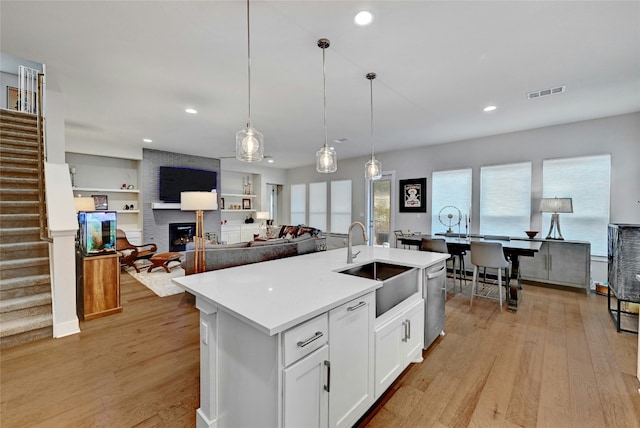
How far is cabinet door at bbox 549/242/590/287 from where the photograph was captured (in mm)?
4211

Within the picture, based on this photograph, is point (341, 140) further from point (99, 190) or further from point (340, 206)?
point (99, 190)

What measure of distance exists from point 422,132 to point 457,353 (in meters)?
3.98

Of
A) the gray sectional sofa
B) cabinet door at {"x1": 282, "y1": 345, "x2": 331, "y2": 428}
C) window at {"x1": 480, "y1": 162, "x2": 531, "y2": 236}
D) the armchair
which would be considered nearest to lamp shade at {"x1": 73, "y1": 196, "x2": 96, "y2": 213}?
the armchair

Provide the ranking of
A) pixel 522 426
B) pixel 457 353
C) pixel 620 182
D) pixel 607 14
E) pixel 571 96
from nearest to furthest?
1. pixel 522 426
2. pixel 607 14
3. pixel 457 353
4. pixel 571 96
5. pixel 620 182

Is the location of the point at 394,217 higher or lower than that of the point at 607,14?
lower

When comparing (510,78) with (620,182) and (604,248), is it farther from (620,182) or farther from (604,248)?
(604,248)

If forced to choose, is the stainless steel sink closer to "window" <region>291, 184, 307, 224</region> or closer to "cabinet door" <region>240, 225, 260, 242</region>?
"window" <region>291, 184, 307, 224</region>

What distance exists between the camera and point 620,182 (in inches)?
163

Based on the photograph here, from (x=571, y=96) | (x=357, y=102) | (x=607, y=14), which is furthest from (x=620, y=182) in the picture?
(x=357, y=102)

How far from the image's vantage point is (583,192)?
4.45 meters

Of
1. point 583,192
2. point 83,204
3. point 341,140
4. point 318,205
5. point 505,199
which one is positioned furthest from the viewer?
point 318,205

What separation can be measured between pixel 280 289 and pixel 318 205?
7154 mm

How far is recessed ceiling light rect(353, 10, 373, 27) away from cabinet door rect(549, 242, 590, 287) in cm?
469

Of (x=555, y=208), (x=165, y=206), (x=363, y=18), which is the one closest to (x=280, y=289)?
(x=363, y=18)
